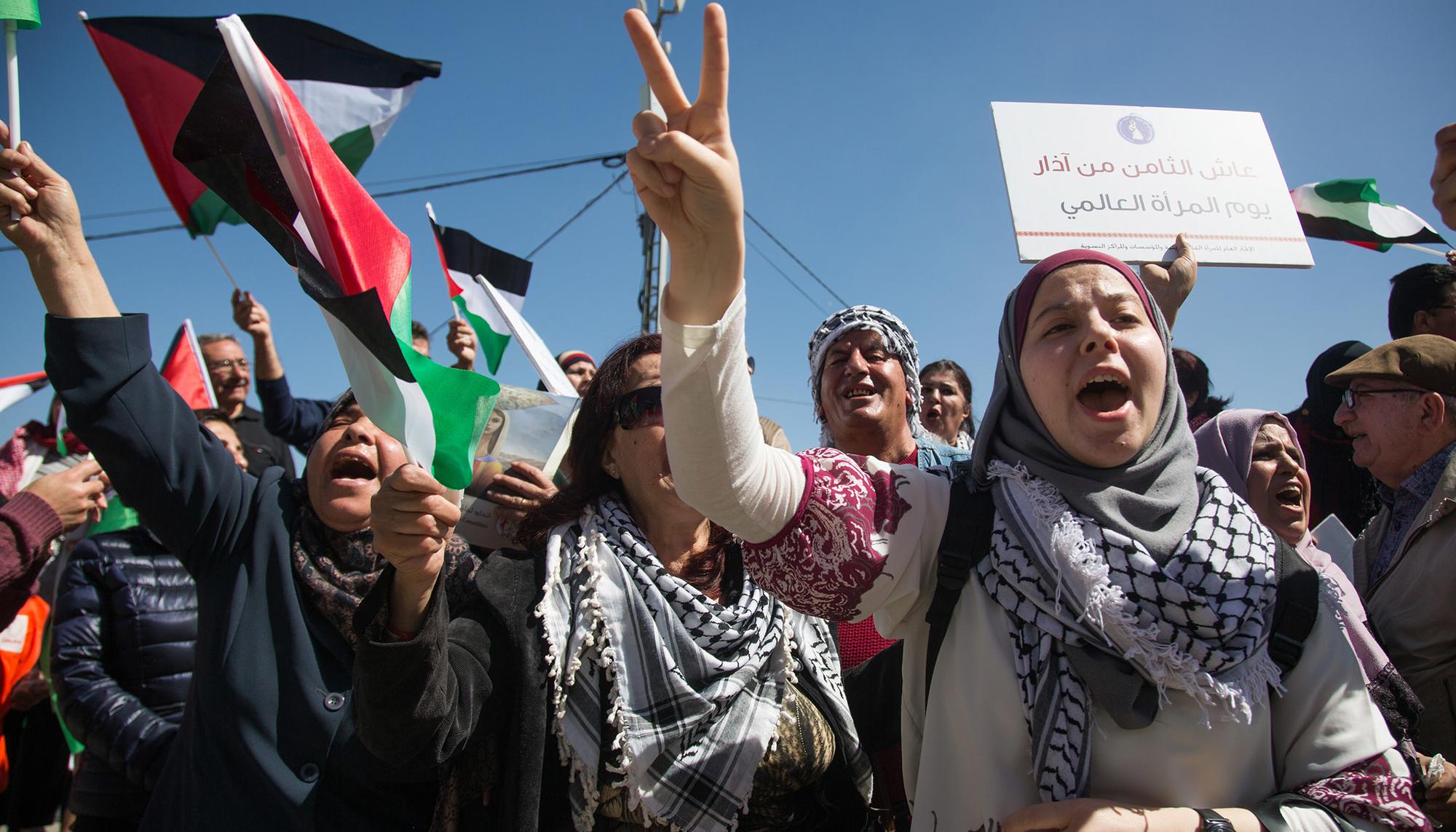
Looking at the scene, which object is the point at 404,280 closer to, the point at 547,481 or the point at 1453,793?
the point at 547,481

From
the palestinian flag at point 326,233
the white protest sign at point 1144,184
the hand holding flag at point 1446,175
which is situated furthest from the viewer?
the white protest sign at point 1144,184

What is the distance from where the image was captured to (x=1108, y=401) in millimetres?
1609

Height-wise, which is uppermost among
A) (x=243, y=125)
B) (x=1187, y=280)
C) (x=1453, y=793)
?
(x=1187, y=280)

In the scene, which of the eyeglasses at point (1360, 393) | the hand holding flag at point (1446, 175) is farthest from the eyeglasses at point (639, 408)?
the eyeglasses at point (1360, 393)

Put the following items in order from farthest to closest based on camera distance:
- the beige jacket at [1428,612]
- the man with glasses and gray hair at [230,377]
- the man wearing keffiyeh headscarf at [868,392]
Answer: the man with glasses and gray hair at [230,377], the man wearing keffiyeh headscarf at [868,392], the beige jacket at [1428,612]

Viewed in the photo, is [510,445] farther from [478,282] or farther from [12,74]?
[478,282]

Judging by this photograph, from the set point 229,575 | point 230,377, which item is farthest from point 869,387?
point 230,377

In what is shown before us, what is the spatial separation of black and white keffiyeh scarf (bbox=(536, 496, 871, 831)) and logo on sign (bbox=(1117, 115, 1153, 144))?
2.28 metres

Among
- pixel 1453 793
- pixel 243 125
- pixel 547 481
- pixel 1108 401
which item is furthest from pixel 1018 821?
pixel 243 125

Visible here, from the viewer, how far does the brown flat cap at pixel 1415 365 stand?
8.67 ft

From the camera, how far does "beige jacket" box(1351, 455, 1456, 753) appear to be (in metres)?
2.31

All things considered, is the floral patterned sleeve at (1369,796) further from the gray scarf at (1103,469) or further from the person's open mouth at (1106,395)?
the person's open mouth at (1106,395)

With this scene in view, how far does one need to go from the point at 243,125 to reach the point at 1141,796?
6.69ft

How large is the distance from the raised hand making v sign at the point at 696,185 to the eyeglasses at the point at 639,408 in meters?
1.12
